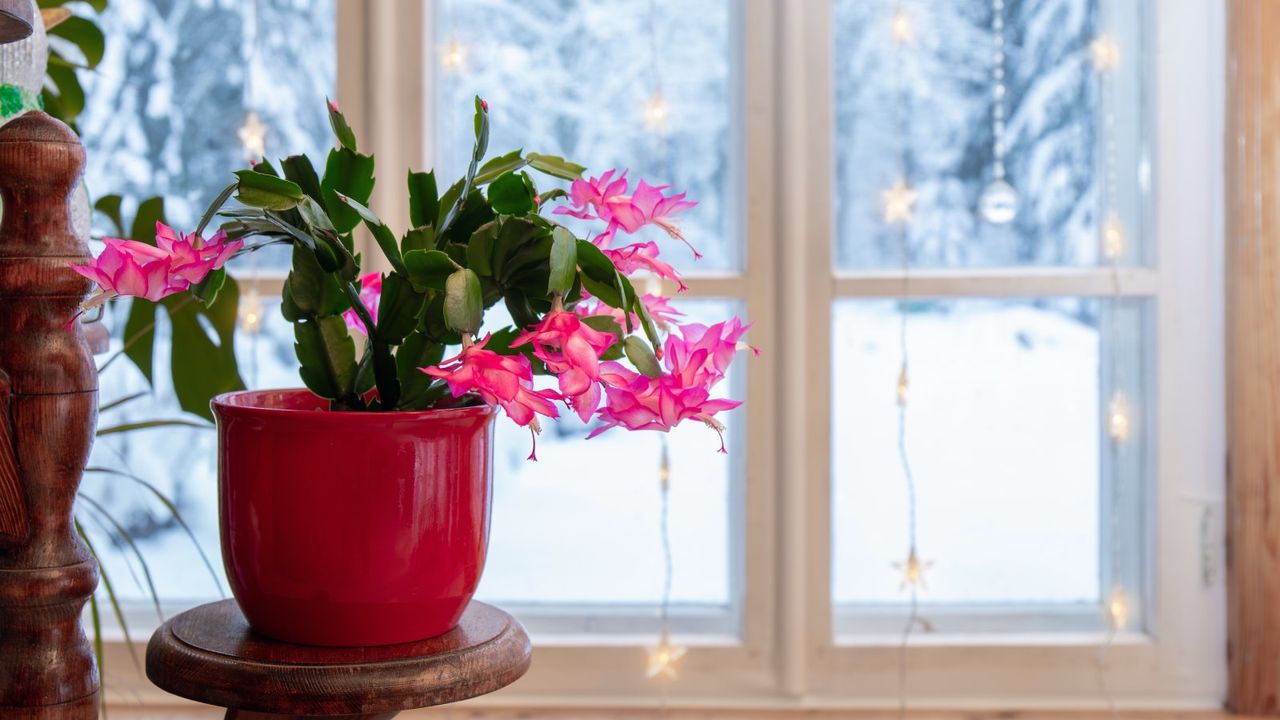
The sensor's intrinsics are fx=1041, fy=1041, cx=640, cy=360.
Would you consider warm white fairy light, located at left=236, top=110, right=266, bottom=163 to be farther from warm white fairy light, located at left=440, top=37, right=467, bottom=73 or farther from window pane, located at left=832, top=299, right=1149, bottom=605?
window pane, located at left=832, top=299, right=1149, bottom=605

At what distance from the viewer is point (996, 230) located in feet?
5.19

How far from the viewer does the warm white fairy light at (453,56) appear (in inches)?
61.0

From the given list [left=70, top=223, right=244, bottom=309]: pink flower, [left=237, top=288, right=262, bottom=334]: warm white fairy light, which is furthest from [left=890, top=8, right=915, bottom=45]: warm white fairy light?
[left=70, top=223, right=244, bottom=309]: pink flower

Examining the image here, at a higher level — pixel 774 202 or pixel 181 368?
pixel 774 202

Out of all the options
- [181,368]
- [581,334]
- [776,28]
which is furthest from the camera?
[776,28]

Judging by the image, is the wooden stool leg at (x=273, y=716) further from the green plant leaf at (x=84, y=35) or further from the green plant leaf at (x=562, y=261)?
the green plant leaf at (x=84, y=35)

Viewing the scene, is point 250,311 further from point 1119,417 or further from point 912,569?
point 1119,417

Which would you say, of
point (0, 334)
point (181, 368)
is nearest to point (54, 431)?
point (0, 334)

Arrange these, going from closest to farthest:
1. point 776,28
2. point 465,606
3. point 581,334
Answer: point 581,334 → point 465,606 → point 776,28

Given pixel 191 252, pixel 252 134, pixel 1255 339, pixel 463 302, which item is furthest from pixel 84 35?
pixel 1255 339

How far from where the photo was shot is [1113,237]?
5.06 feet

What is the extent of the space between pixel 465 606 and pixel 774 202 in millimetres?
1032

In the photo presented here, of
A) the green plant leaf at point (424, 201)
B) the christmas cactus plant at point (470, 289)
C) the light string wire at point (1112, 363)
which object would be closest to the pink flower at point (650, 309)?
the christmas cactus plant at point (470, 289)

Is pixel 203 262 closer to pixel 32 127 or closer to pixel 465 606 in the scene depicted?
pixel 32 127
